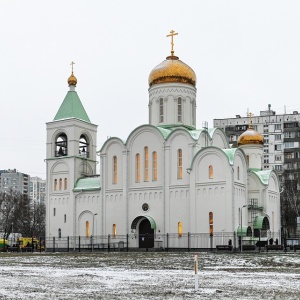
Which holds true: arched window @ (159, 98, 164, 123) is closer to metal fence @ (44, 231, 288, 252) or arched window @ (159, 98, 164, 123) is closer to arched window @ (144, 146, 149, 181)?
arched window @ (144, 146, 149, 181)

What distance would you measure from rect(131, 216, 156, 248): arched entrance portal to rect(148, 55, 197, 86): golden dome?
12.2 meters

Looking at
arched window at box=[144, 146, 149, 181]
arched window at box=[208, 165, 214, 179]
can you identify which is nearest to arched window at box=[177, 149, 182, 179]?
arched window at box=[208, 165, 214, 179]

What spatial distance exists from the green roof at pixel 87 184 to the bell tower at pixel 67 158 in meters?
0.41

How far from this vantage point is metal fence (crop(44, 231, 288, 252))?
152ft

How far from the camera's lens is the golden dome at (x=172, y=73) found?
53.2 meters

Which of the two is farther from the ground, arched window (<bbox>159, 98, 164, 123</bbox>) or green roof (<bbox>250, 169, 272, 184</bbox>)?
arched window (<bbox>159, 98, 164, 123</bbox>)

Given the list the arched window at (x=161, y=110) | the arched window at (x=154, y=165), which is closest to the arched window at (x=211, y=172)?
the arched window at (x=154, y=165)

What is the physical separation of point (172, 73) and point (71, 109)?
10005mm

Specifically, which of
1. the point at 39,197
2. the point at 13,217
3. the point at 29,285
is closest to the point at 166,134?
the point at 29,285

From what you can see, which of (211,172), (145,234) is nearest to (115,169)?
(145,234)

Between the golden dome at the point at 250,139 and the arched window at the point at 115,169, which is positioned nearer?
the arched window at the point at 115,169

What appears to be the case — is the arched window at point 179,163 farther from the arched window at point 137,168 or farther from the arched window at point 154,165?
the arched window at point 137,168

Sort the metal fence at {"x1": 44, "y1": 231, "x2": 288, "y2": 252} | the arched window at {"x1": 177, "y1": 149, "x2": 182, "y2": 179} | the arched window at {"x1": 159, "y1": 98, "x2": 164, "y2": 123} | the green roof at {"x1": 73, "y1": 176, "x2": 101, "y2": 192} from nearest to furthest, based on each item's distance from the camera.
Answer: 1. the metal fence at {"x1": 44, "y1": 231, "x2": 288, "y2": 252}
2. the arched window at {"x1": 177, "y1": 149, "x2": 182, "y2": 179}
3. the green roof at {"x1": 73, "y1": 176, "x2": 101, "y2": 192}
4. the arched window at {"x1": 159, "y1": 98, "x2": 164, "y2": 123}

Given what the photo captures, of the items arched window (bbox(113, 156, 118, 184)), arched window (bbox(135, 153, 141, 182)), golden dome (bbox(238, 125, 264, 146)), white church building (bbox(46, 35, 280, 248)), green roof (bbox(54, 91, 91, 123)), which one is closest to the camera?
white church building (bbox(46, 35, 280, 248))
